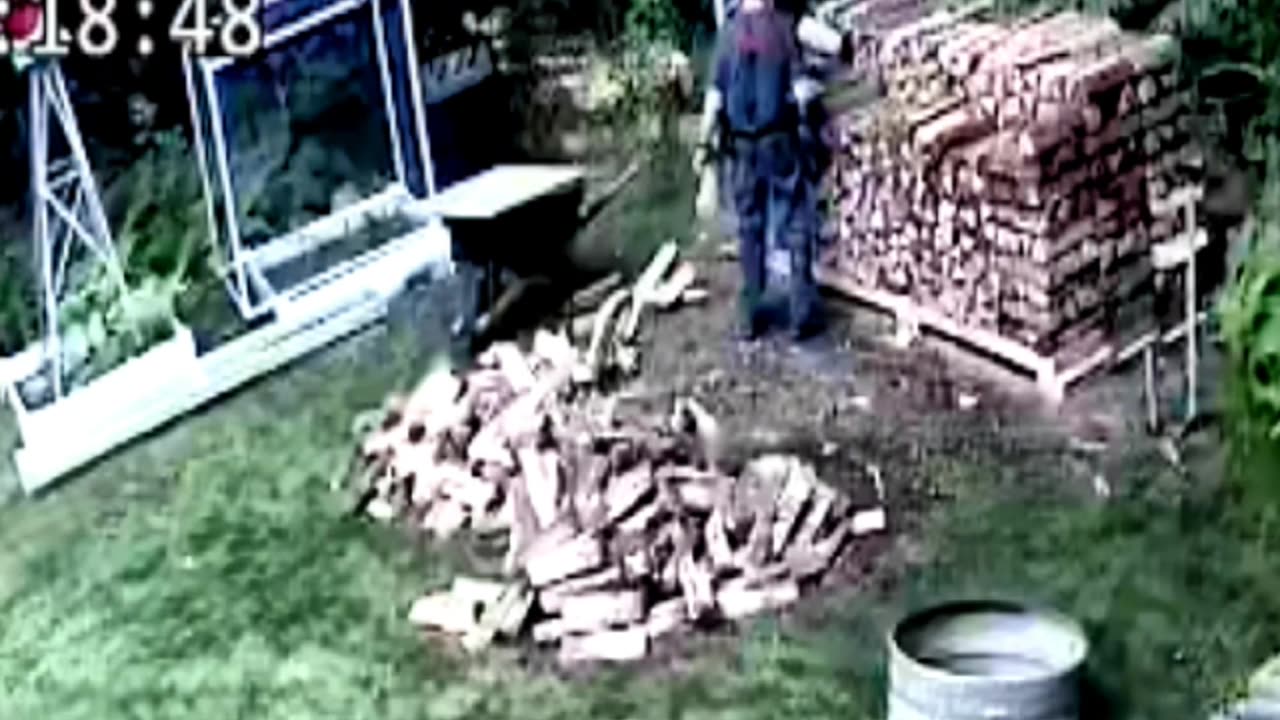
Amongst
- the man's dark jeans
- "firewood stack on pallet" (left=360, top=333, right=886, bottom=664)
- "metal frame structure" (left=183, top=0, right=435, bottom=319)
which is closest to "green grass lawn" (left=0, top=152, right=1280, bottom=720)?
"firewood stack on pallet" (left=360, top=333, right=886, bottom=664)

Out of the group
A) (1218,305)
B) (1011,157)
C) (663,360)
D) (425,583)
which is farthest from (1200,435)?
(425,583)

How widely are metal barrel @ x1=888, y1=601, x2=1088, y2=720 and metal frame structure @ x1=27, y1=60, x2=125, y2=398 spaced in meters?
3.44

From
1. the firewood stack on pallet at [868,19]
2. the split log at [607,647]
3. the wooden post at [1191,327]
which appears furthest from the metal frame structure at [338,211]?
the wooden post at [1191,327]

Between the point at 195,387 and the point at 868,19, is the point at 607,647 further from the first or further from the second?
the point at 868,19

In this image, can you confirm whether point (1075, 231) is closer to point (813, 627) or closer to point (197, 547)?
point (813, 627)

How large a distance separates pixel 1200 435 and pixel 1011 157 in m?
1.04

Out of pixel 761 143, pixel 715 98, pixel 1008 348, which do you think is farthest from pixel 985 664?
pixel 715 98

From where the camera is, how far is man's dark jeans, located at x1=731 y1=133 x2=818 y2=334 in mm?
9242

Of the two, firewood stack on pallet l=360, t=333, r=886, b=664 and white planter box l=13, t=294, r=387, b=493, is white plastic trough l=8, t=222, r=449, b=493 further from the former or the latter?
firewood stack on pallet l=360, t=333, r=886, b=664

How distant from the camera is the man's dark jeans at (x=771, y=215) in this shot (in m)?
9.24

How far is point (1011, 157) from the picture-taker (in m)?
8.80

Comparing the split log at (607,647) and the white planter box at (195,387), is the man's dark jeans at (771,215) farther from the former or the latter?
the split log at (607,647)
